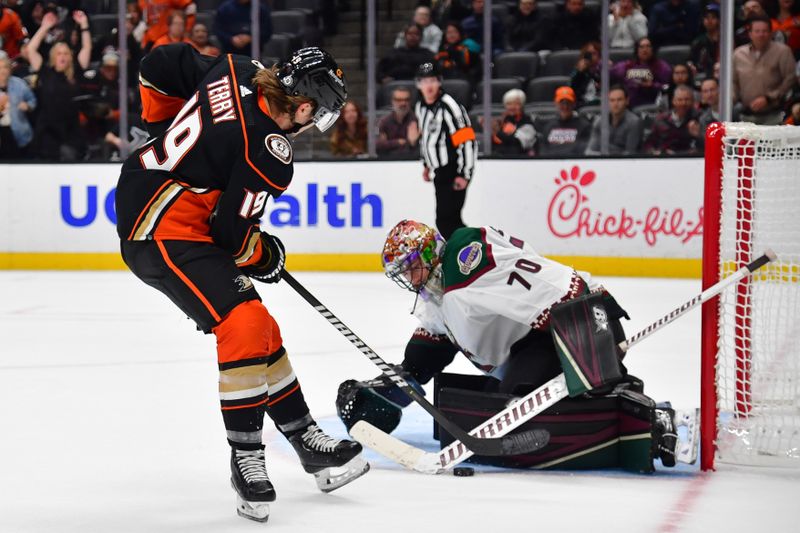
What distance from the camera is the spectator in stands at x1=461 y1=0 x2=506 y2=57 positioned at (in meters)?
8.02

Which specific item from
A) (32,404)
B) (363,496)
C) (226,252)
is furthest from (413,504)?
(32,404)

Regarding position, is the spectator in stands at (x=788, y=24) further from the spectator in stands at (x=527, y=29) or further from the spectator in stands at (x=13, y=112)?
the spectator in stands at (x=13, y=112)

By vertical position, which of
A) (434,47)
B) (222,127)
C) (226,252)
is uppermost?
(434,47)

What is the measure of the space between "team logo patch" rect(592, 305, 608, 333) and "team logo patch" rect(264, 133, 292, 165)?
33.6 inches

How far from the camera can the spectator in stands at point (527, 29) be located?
8109 millimetres

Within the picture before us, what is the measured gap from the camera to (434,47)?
8.51m

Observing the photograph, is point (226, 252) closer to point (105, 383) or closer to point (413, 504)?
point (413, 504)

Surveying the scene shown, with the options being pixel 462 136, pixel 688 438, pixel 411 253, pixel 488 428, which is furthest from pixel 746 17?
pixel 488 428

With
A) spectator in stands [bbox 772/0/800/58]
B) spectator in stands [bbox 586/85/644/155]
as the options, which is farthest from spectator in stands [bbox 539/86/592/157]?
spectator in stands [bbox 772/0/800/58]

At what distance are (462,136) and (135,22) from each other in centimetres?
282

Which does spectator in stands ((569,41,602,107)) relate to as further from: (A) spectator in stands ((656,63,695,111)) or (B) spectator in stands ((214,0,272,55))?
(B) spectator in stands ((214,0,272,55))

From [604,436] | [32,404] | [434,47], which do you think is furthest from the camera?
[434,47]

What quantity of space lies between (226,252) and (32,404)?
4.80ft

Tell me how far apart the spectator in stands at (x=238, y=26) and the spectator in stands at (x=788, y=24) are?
3.35 m
